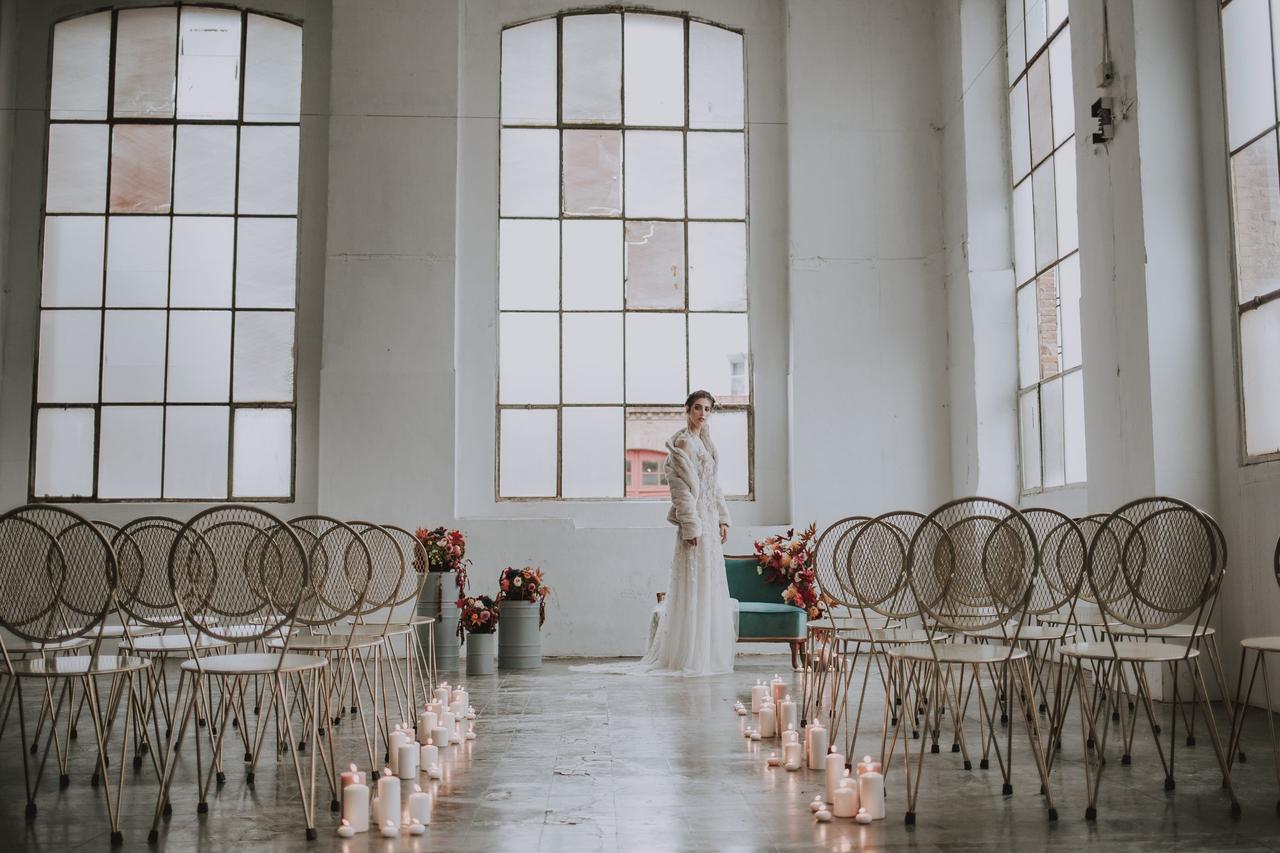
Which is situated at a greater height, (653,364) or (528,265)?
(528,265)

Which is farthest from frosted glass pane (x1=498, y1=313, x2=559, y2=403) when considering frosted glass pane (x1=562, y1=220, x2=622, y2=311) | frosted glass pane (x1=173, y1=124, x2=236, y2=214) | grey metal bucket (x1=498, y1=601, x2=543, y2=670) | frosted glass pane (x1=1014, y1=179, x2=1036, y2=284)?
frosted glass pane (x1=1014, y1=179, x2=1036, y2=284)

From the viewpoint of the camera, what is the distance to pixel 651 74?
9.77 metres

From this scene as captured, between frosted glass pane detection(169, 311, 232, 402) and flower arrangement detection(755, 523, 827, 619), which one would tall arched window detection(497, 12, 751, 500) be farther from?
frosted glass pane detection(169, 311, 232, 402)

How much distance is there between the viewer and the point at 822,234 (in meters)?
9.39

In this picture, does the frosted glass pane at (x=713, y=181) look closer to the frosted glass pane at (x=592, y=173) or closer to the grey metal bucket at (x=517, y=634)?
the frosted glass pane at (x=592, y=173)

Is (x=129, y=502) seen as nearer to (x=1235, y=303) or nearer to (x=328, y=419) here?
(x=328, y=419)

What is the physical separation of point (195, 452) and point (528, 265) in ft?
10.3

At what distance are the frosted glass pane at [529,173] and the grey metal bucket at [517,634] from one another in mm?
3459

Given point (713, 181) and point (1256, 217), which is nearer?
point (1256, 217)

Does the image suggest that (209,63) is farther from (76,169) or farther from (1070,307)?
(1070,307)

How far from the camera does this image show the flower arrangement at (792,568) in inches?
310

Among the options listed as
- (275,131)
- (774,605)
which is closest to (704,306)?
(774,605)

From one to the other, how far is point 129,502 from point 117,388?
950 millimetres

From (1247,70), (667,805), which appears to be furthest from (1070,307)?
(667,805)
